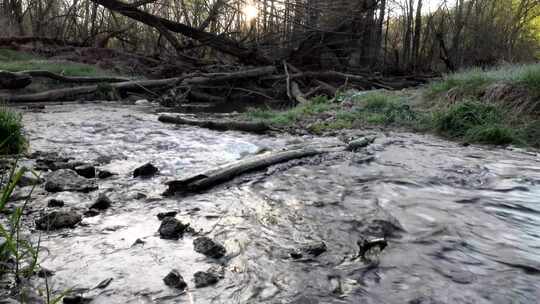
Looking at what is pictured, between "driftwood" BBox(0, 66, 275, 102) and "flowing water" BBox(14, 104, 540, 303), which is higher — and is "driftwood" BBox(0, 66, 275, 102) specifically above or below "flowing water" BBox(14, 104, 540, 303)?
above

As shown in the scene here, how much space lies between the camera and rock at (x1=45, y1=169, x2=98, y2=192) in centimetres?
405

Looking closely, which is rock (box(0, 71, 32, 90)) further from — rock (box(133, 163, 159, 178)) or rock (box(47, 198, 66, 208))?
rock (box(47, 198, 66, 208))

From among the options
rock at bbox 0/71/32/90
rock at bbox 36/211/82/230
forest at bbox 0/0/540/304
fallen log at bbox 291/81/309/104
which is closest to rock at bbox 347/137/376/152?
forest at bbox 0/0/540/304

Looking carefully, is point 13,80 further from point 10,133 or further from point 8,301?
point 8,301

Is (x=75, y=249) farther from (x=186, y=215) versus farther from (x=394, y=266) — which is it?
(x=394, y=266)

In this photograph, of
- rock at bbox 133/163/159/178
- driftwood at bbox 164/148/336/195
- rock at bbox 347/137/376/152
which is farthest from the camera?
rock at bbox 347/137/376/152

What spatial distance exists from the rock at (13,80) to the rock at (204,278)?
38.5ft

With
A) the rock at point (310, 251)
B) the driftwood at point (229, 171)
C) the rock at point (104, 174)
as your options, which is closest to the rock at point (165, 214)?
the driftwood at point (229, 171)

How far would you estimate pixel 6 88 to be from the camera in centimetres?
1223

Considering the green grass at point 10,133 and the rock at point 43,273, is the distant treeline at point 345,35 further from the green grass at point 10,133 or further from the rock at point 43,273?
the rock at point 43,273

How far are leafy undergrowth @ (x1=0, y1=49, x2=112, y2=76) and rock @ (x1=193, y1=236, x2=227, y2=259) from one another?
539 inches

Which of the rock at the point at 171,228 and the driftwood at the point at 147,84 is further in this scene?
the driftwood at the point at 147,84

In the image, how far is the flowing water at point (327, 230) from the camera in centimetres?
245

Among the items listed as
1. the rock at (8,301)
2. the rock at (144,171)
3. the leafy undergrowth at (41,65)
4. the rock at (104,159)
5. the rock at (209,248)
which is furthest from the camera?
the leafy undergrowth at (41,65)
